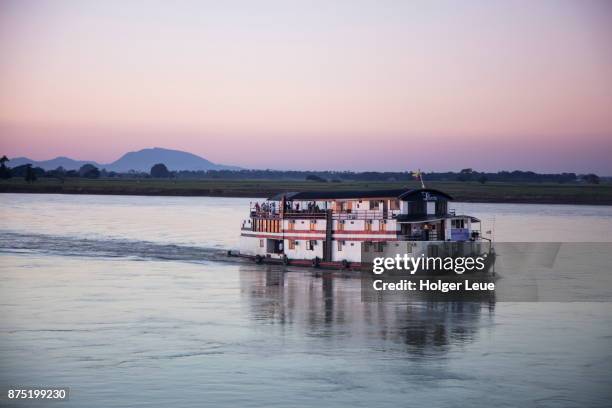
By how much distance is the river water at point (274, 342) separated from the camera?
1724 inches

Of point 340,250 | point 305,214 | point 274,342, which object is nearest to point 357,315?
point 274,342

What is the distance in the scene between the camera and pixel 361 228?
83.5 meters

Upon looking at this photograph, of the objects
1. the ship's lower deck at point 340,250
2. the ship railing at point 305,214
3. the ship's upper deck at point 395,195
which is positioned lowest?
the ship's lower deck at point 340,250

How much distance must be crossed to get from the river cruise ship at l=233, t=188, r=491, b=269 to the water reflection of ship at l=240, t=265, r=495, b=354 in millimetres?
5187

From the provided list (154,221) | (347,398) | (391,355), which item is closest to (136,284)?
(391,355)

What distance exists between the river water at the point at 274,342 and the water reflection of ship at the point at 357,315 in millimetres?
137

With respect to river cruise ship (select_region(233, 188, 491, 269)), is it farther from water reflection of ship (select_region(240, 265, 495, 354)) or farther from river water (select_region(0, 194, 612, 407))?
water reflection of ship (select_region(240, 265, 495, 354))

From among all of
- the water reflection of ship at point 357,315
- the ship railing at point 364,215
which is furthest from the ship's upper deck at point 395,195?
the water reflection of ship at point 357,315

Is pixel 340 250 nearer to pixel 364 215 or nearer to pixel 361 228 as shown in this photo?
pixel 361 228

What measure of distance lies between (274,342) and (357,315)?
10754mm

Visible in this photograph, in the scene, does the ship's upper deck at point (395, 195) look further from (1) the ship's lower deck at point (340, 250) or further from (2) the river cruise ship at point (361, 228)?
(1) the ship's lower deck at point (340, 250)

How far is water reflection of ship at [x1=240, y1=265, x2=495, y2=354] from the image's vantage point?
56438mm

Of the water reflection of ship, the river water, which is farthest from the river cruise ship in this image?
the water reflection of ship

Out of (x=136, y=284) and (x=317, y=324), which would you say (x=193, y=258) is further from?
(x=317, y=324)
